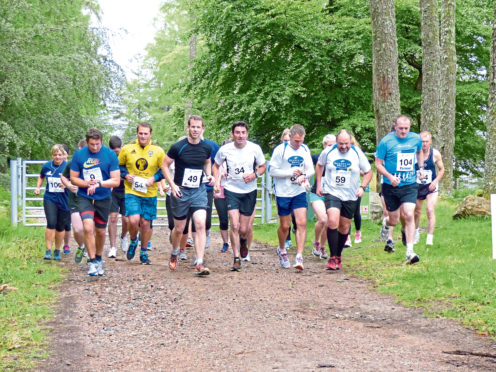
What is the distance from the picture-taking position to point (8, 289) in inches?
326

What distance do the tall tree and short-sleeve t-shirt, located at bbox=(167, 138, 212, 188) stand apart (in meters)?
6.33

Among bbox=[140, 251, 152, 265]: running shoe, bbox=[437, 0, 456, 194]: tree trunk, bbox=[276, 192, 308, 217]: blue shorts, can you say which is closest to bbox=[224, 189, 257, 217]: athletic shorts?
bbox=[276, 192, 308, 217]: blue shorts

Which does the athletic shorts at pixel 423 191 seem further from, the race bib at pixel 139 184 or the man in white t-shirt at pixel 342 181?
the race bib at pixel 139 184

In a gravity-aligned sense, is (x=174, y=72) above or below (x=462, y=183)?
above

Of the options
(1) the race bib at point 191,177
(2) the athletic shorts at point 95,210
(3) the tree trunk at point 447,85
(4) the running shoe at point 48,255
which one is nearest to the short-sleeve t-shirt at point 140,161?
(1) the race bib at point 191,177

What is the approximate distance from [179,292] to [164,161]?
227 cm

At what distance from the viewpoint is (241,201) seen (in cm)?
1016

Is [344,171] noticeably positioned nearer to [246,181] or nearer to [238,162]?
[246,181]

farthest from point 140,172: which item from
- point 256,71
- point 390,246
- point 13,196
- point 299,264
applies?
point 256,71

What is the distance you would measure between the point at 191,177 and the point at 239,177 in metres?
0.79

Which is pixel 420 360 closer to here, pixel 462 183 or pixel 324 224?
pixel 324 224

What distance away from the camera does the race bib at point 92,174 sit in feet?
30.3

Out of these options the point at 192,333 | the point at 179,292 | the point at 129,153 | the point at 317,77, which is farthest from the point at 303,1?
the point at 192,333

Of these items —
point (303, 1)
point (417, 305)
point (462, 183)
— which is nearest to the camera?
point (417, 305)
